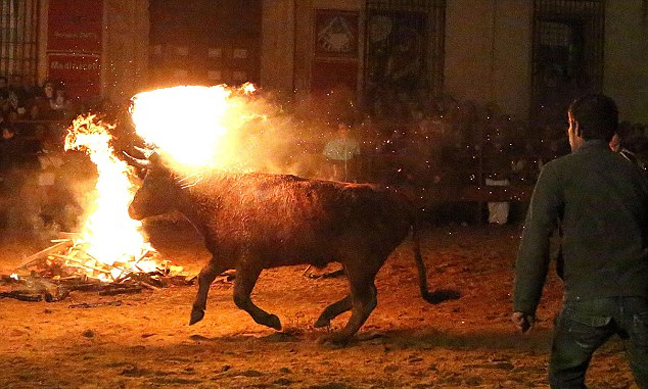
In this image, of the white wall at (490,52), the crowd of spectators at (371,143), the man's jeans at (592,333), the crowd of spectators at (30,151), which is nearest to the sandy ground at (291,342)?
the man's jeans at (592,333)

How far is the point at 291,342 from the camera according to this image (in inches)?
332

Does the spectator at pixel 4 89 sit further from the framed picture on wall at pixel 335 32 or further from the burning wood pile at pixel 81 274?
the framed picture on wall at pixel 335 32

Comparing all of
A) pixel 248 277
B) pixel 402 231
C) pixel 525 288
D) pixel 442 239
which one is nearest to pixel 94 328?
pixel 248 277

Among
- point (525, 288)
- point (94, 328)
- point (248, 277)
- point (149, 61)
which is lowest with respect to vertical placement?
point (94, 328)

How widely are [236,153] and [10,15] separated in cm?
846

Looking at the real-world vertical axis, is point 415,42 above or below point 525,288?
above

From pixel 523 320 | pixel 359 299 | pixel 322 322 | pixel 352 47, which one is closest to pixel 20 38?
pixel 352 47

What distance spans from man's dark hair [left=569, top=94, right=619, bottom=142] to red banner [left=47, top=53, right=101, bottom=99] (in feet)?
Result: 46.6

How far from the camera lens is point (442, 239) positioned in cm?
1478

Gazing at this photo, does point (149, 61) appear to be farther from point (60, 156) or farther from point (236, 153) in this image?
point (236, 153)

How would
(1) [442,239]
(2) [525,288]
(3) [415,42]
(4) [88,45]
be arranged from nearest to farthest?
(2) [525,288] < (1) [442,239] < (4) [88,45] < (3) [415,42]

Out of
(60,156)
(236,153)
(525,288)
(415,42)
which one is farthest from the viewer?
(415,42)

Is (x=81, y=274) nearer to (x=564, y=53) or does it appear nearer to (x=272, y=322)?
(x=272, y=322)

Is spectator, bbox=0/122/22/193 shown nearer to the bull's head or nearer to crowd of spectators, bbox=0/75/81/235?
crowd of spectators, bbox=0/75/81/235
